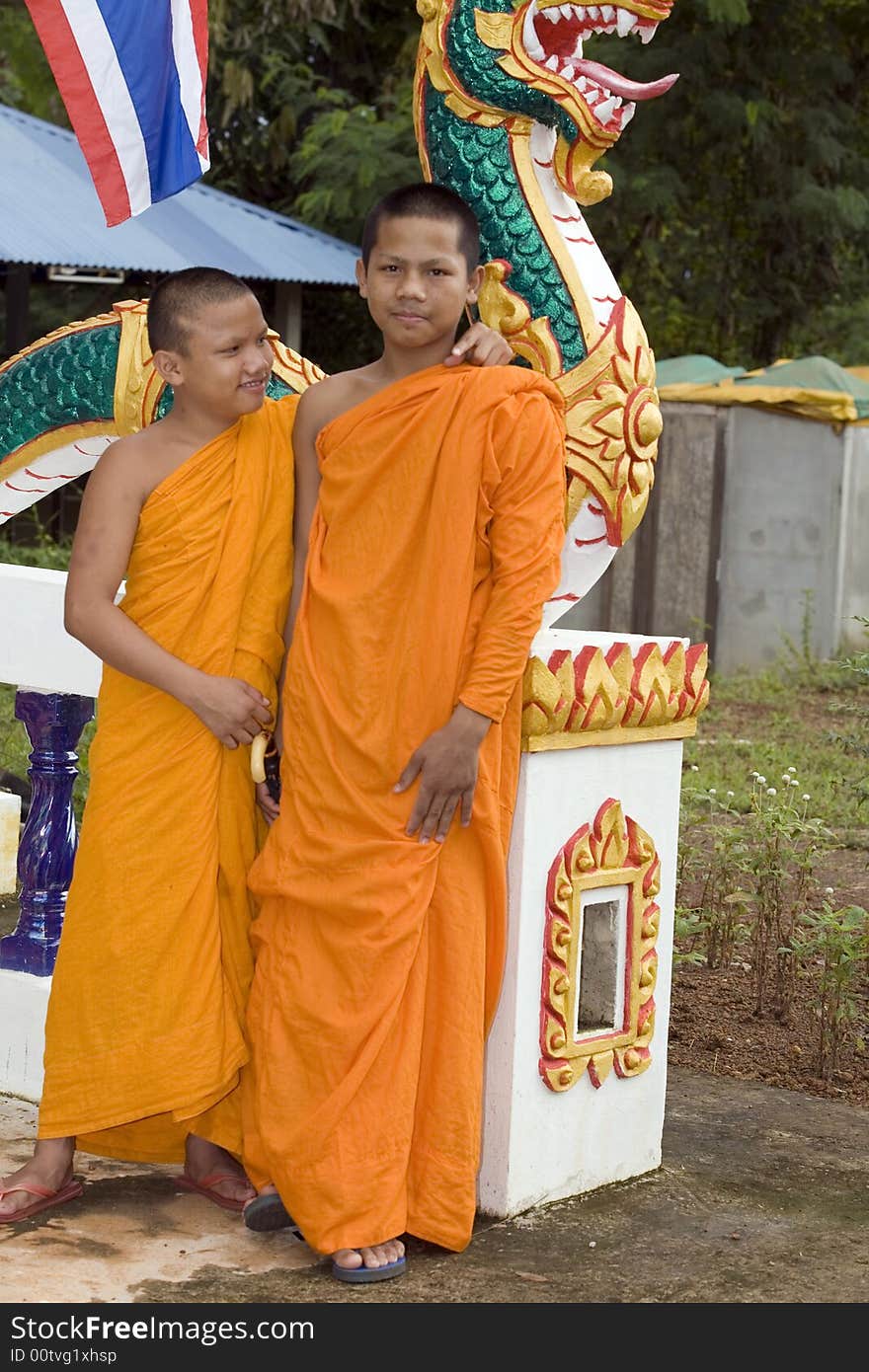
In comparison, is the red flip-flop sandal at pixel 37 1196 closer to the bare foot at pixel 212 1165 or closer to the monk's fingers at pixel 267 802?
the bare foot at pixel 212 1165

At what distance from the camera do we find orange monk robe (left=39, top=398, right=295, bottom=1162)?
3.31 meters

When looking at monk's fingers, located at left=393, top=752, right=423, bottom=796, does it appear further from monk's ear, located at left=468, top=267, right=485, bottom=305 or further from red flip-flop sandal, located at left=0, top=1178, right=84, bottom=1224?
red flip-flop sandal, located at left=0, top=1178, right=84, bottom=1224

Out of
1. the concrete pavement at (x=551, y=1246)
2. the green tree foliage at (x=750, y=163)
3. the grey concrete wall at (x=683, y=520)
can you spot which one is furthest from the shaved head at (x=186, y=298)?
the green tree foliage at (x=750, y=163)

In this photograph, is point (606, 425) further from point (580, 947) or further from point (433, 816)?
point (580, 947)

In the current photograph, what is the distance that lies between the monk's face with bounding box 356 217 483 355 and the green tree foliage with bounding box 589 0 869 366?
354 inches

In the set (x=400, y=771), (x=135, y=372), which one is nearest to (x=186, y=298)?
(x=135, y=372)

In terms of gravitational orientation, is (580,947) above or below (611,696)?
below

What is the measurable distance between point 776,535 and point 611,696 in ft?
27.8

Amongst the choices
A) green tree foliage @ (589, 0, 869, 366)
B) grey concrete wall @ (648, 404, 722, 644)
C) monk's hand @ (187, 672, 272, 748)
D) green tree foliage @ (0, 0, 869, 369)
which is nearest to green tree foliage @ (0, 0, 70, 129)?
green tree foliage @ (0, 0, 869, 369)

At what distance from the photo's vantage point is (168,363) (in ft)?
11.0

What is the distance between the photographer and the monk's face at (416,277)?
10.3 ft

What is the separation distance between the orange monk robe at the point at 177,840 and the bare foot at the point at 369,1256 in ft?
1.28

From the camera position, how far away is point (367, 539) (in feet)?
10.6

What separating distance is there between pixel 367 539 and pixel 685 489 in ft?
28.7
